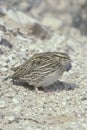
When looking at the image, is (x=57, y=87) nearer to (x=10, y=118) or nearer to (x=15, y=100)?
(x=15, y=100)

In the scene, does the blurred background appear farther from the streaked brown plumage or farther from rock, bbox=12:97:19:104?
rock, bbox=12:97:19:104

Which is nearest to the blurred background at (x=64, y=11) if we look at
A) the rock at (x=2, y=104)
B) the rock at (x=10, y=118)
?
the rock at (x=2, y=104)

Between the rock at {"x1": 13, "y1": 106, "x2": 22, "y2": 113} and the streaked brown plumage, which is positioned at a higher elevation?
the streaked brown plumage

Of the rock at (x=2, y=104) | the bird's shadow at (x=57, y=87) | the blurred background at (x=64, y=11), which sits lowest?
the blurred background at (x=64, y=11)

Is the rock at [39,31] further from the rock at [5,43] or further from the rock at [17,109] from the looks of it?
the rock at [17,109]

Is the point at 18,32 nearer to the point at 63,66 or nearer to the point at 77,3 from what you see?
the point at 63,66

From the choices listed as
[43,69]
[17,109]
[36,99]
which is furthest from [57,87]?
[17,109]

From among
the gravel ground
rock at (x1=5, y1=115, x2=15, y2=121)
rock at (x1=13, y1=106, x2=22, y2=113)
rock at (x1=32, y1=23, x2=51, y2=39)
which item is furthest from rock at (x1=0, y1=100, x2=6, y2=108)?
rock at (x1=32, y1=23, x2=51, y2=39)
